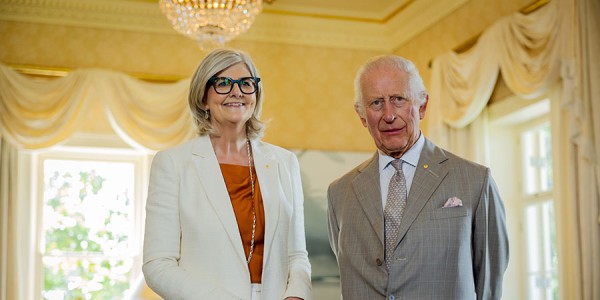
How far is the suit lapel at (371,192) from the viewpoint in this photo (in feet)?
9.09

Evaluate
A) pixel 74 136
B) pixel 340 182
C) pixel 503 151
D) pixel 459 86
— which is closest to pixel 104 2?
pixel 74 136

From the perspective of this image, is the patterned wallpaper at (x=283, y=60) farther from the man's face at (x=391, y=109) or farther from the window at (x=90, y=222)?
the man's face at (x=391, y=109)

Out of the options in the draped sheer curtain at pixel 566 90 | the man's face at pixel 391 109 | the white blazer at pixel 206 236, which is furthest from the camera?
the draped sheer curtain at pixel 566 90

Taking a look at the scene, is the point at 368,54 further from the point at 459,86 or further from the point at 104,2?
the point at 104,2

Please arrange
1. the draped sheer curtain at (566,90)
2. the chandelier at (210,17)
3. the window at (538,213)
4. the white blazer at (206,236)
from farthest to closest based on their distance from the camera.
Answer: the window at (538,213), the chandelier at (210,17), the draped sheer curtain at (566,90), the white blazer at (206,236)

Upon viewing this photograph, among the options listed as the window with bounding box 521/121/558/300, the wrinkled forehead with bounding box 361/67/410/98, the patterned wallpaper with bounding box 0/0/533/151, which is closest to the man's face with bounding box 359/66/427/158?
the wrinkled forehead with bounding box 361/67/410/98

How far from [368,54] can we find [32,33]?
9.67ft

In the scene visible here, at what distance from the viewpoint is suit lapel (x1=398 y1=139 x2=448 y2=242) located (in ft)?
8.94

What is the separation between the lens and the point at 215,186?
2664 mm

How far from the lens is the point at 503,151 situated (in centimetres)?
683

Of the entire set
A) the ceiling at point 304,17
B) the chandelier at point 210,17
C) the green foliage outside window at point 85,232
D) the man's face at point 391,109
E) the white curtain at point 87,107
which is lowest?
the green foliage outside window at point 85,232

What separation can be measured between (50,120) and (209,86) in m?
4.69

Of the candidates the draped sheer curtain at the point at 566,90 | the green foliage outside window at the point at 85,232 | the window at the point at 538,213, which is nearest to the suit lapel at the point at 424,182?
the draped sheer curtain at the point at 566,90

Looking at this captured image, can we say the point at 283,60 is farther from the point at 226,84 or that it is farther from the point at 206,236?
the point at 206,236
